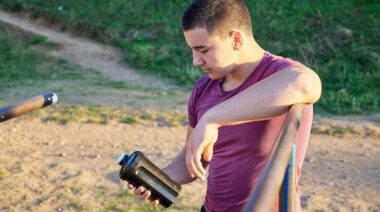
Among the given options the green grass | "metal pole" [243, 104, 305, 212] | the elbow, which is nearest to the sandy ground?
the green grass

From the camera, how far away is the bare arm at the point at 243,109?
113cm

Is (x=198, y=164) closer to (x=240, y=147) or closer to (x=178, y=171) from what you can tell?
(x=240, y=147)

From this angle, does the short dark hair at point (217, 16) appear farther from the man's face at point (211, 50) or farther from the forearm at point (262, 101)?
the forearm at point (262, 101)

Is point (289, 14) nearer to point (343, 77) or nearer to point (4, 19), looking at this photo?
point (343, 77)

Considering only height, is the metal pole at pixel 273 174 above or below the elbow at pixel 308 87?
above

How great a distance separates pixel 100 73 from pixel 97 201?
5.53 metres

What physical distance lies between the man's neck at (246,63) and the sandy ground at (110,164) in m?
2.04

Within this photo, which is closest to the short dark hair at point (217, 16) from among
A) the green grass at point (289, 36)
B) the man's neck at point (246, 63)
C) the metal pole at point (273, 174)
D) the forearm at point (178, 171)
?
the man's neck at point (246, 63)

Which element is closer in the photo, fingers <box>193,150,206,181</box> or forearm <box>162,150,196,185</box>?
fingers <box>193,150,206,181</box>

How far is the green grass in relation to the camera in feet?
22.9

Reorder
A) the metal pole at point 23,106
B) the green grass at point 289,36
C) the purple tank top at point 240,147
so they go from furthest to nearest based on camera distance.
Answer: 1. the green grass at point 289,36
2. the purple tank top at point 240,147
3. the metal pole at point 23,106

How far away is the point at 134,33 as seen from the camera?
1067 centimetres

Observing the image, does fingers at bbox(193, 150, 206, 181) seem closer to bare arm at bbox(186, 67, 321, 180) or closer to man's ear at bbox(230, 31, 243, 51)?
bare arm at bbox(186, 67, 321, 180)

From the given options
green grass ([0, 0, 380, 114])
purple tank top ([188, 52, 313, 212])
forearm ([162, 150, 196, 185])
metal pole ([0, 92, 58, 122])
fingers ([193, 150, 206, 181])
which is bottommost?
green grass ([0, 0, 380, 114])
